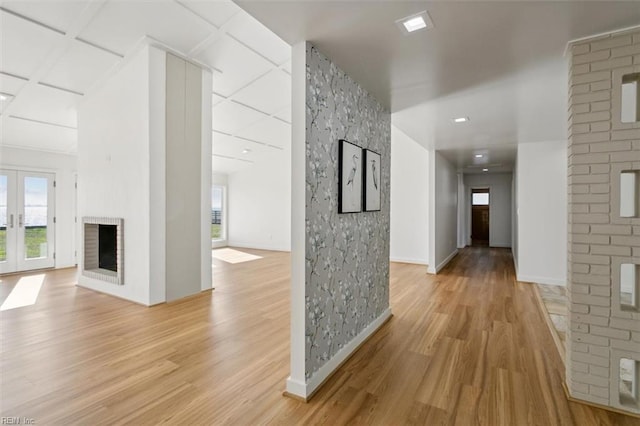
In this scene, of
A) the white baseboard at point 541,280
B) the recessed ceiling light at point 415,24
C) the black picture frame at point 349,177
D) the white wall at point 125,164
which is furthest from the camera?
the white baseboard at point 541,280

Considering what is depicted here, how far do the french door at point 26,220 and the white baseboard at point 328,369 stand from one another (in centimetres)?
661

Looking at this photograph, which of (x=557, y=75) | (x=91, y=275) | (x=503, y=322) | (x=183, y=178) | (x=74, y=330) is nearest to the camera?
(x=557, y=75)

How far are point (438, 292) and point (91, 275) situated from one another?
5185mm

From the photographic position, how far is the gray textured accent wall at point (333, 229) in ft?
7.27

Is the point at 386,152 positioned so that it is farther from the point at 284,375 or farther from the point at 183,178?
the point at 183,178

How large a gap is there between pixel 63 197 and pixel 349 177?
6.73 m

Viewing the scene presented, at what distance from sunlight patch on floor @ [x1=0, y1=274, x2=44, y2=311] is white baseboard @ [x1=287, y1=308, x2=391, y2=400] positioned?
4012 mm

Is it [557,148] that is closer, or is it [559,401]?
[559,401]

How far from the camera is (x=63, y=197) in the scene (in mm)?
6566

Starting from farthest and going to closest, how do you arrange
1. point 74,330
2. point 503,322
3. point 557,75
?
point 503,322 < point 74,330 < point 557,75

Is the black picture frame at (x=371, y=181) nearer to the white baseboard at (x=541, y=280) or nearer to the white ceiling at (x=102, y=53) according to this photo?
the white ceiling at (x=102, y=53)

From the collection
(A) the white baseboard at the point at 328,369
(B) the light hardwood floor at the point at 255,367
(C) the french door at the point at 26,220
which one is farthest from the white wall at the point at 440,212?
(C) the french door at the point at 26,220

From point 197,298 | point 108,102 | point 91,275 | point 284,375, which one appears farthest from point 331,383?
point 108,102

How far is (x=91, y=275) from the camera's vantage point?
15.7 feet
